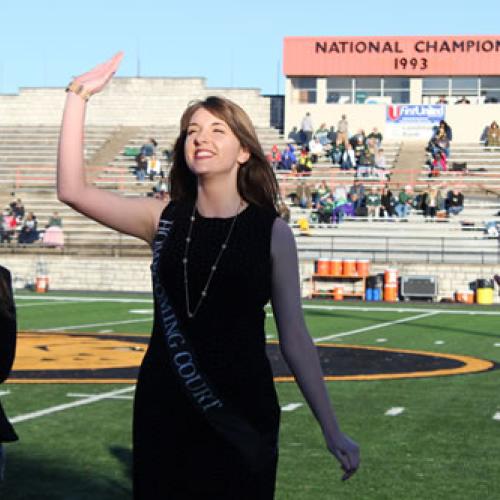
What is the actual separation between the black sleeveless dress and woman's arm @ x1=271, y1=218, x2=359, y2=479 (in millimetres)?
39

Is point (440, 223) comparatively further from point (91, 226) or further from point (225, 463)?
point (225, 463)

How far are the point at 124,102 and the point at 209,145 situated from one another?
52.7 m

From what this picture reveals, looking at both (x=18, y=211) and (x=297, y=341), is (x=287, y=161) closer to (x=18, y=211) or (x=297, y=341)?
(x=18, y=211)

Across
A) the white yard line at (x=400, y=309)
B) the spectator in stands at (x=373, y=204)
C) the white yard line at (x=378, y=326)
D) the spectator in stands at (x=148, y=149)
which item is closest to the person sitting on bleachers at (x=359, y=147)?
the spectator in stands at (x=373, y=204)

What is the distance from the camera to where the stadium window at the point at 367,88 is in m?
51.8

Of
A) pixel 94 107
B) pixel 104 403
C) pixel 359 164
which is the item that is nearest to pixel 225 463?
pixel 104 403

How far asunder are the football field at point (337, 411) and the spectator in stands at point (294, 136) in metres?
28.1

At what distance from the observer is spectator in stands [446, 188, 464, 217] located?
1544 inches

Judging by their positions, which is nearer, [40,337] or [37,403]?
[37,403]

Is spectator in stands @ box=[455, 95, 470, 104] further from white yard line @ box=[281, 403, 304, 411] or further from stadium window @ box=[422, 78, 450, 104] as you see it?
white yard line @ box=[281, 403, 304, 411]

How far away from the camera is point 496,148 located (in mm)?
47062

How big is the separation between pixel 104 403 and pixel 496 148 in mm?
37421

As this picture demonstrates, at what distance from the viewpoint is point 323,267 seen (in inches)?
1351

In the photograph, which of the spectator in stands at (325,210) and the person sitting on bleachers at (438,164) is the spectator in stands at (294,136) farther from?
the spectator in stands at (325,210)
